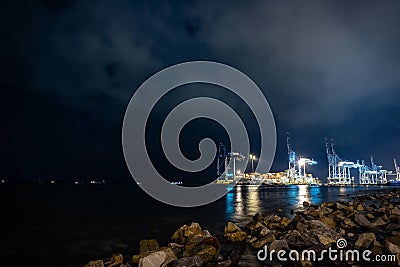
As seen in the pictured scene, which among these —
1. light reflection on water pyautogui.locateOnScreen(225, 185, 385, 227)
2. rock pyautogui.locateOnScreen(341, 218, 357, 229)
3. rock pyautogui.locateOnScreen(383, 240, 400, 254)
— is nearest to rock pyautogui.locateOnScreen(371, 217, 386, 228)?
rock pyautogui.locateOnScreen(341, 218, 357, 229)

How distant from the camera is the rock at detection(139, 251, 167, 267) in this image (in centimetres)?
862

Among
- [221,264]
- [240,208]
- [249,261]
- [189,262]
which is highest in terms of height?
[189,262]

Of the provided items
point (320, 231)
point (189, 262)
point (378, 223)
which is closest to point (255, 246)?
point (320, 231)

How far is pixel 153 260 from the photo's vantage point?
28.5 feet

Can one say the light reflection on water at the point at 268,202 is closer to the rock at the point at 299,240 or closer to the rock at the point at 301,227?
the rock at the point at 301,227

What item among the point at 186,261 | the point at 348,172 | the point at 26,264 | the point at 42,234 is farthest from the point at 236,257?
the point at 348,172

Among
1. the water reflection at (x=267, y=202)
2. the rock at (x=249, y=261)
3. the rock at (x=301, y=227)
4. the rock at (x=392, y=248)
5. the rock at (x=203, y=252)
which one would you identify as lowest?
the water reflection at (x=267, y=202)

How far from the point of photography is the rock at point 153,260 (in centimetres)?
862

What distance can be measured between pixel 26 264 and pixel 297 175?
7972 inches

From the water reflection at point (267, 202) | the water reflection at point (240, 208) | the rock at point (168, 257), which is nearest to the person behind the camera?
the rock at point (168, 257)

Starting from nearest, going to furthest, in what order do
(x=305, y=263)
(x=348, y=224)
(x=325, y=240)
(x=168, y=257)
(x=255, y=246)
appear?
1. (x=305, y=263)
2. (x=168, y=257)
3. (x=325, y=240)
4. (x=255, y=246)
5. (x=348, y=224)

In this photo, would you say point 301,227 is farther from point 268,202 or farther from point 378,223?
point 268,202

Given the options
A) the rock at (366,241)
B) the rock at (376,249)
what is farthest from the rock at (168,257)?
the rock at (376,249)

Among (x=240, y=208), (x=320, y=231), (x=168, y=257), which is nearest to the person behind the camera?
(x=168, y=257)
